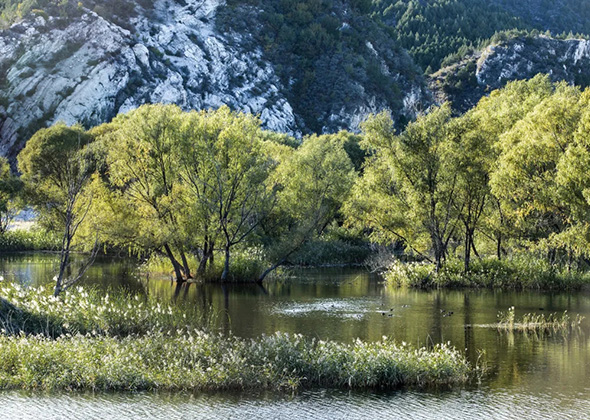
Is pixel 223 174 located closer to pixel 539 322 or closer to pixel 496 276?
pixel 496 276

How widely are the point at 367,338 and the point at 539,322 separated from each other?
8920 millimetres

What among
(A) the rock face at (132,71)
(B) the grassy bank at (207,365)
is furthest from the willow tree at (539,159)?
(A) the rock face at (132,71)

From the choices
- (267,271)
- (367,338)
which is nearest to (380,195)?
(267,271)

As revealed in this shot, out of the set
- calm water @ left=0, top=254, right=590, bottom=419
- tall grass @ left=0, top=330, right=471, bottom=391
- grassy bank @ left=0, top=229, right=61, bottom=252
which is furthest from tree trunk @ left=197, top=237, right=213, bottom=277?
grassy bank @ left=0, top=229, right=61, bottom=252

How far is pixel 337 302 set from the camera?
3775 cm

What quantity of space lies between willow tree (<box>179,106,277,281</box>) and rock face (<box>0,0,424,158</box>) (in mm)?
79563

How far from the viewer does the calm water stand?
1738 centimetres

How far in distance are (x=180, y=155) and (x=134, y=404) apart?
29207 mm

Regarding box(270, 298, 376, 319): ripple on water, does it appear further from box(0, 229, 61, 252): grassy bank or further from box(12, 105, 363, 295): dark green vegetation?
box(0, 229, 61, 252): grassy bank

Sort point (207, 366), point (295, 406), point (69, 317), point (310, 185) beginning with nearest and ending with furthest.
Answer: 1. point (295, 406)
2. point (207, 366)
3. point (69, 317)
4. point (310, 185)

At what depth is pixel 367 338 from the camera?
87.2 feet

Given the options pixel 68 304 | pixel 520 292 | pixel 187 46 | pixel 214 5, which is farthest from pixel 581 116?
pixel 214 5

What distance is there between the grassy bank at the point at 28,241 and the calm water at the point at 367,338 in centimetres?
1504

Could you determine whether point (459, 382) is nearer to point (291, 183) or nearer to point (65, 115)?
point (291, 183)
